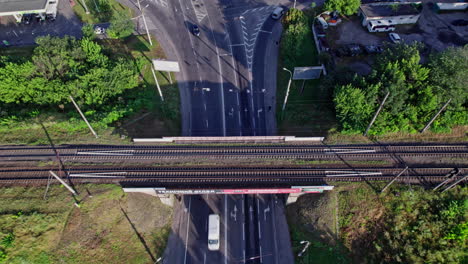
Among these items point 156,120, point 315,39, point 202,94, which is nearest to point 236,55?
point 202,94

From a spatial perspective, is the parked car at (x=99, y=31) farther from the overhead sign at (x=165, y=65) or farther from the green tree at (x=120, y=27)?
the overhead sign at (x=165, y=65)

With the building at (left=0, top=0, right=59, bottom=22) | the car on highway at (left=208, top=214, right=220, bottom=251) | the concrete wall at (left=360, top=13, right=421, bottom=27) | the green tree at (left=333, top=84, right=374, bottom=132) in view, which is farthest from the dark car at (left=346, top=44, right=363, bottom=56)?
the building at (left=0, top=0, right=59, bottom=22)

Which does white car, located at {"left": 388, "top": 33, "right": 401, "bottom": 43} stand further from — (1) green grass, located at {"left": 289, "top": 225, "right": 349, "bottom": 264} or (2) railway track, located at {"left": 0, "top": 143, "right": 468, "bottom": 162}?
(1) green grass, located at {"left": 289, "top": 225, "right": 349, "bottom": 264}

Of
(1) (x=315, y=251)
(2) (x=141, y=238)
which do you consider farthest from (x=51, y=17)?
(1) (x=315, y=251)

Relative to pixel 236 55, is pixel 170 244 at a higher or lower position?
lower

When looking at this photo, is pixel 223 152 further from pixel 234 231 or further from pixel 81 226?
pixel 81 226

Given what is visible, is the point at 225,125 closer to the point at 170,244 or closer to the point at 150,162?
the point at 150,162
